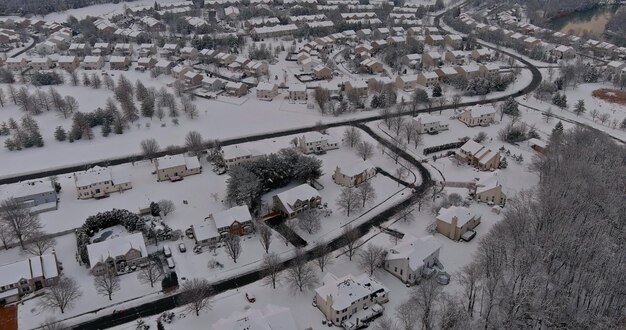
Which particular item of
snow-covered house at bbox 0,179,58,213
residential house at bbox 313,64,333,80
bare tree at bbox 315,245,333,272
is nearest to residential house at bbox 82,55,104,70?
residential house at bbox 313,64,333,80

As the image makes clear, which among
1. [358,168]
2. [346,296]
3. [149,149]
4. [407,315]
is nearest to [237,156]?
[149,149]

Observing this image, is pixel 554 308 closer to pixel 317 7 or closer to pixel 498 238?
pixel 498 238

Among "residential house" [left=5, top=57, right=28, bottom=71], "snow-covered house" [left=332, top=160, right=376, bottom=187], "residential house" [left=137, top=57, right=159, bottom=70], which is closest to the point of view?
"snow-covered house" [left=332, top=160, right=376, bottom=187]

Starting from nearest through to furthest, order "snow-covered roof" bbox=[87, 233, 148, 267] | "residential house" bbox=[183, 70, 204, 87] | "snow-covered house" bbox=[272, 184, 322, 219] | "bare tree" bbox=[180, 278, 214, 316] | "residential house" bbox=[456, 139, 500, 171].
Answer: "bare tree" bbox=[180, 278, 214, 316], "snow-covered roof" bbox=[87, 233, 148, 267], "snow-covered house" bbox=[272, 184, 322, 219], "residential house" bbox=[456, 139, 500, 171], "residential house" bbox=[183, 70, 204, 87]

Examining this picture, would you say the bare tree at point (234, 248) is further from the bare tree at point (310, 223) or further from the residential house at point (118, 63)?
the residential house at point (118, 63)

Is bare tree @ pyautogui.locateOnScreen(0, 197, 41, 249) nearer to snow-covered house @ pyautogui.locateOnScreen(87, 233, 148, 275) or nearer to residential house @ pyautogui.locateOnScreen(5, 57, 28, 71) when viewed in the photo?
snow-covered house @ pyautogui.locateOnScreen(87, 233, 148, 275)

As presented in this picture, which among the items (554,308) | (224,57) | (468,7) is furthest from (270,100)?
(468,7)
